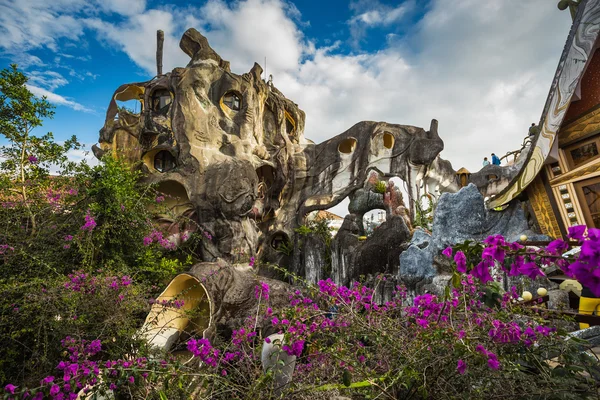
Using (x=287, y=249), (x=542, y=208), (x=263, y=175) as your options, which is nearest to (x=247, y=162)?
(x=263, y=175)

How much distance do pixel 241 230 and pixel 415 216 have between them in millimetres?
6460

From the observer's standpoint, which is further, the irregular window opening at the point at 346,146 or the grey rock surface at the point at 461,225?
the irregular window opening at the point at 346,146

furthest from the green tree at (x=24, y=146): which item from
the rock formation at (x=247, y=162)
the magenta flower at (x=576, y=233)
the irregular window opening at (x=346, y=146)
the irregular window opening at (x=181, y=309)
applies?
the irregular window opening at (x=346, y=146)

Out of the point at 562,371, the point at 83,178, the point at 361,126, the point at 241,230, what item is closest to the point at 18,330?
the point at 83,178

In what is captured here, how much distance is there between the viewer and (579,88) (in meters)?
4.23

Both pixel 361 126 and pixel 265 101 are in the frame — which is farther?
pixel 265 101

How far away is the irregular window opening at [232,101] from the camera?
14.0 m

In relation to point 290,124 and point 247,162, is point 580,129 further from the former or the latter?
point 290,124

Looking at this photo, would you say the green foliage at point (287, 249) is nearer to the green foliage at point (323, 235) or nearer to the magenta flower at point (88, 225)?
the green foliage at point (323, 235)

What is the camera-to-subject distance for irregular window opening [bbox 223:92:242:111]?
45.9 feet

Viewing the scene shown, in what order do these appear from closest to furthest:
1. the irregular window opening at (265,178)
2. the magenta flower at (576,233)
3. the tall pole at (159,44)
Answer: the magenta flower at (576,233) < the irregular window opening at (265,178) < the tall pole at (159,44)

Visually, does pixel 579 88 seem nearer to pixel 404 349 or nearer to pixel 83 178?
pixel 404 349

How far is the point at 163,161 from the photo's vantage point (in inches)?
525

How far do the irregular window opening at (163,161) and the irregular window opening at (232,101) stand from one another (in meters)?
3.25
